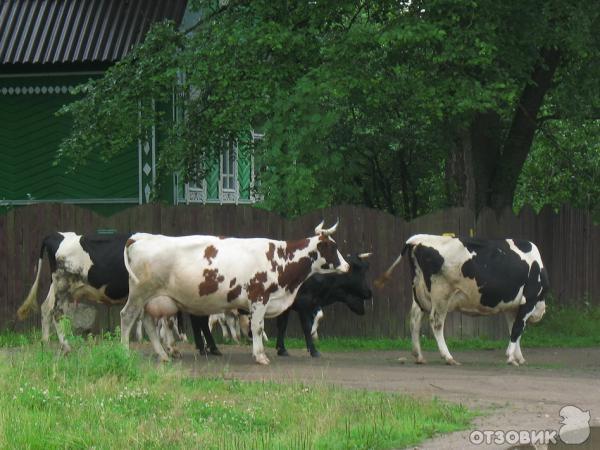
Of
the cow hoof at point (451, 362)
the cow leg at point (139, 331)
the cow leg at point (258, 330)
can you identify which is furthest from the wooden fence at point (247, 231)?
the cow hoof at point (451, 362)

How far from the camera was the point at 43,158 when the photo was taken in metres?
28.1

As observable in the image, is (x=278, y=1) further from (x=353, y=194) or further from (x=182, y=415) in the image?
(x=182, y=415)

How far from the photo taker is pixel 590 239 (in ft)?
76.4

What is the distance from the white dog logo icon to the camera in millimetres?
10320

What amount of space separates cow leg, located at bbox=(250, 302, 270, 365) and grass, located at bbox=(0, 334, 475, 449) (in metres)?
2.54

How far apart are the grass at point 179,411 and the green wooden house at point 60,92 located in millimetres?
13596

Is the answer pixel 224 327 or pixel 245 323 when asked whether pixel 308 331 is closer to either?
pixel 245 323

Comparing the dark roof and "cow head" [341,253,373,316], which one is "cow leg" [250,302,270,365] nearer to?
"cow head" [341,253,373,316]

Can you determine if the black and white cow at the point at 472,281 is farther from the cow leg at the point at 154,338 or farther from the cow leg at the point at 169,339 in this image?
the cow leg at the point at 154,338

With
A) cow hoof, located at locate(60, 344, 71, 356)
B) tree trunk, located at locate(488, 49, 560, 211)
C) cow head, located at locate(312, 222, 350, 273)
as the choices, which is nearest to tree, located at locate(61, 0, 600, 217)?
tree trunk, located at locate(488, 49, 560, 211)

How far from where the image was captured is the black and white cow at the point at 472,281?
17031 mm

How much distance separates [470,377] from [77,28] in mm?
15421

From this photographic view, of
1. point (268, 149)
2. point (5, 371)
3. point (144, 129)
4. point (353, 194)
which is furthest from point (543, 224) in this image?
point (5, 371)

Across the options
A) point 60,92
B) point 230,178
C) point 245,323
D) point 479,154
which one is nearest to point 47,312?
point 245,323
